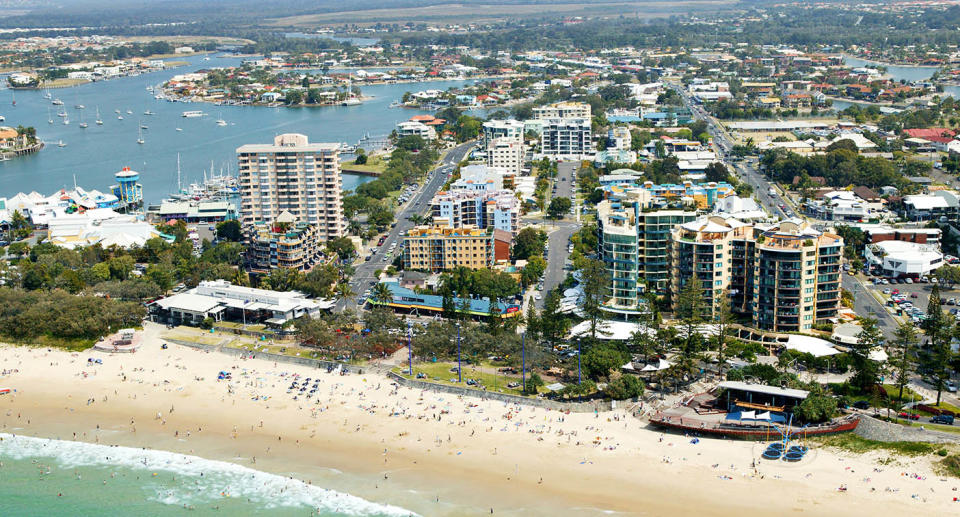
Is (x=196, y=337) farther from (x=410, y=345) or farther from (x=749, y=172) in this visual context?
(x=749, y=172)

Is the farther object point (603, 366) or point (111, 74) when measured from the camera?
point (111, 74)

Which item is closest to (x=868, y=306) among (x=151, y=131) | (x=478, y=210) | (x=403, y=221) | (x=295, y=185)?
(x=478, y=210)

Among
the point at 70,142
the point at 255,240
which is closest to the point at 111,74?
the point at 70,142

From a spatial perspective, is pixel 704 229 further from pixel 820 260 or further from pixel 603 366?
pixel 603 366

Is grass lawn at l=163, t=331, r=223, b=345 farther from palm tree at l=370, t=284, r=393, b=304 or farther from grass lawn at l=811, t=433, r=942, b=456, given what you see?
grass lawn at l=811, t=433, r=942, b=456

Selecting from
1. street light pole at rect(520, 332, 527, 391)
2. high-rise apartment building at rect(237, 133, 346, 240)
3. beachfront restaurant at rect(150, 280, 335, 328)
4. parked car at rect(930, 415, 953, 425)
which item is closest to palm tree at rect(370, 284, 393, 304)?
beachfront restaurant at rect(150, 280, 335, 328)

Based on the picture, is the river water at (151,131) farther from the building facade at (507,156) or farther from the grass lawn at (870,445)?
the grass lawn at (870,445)

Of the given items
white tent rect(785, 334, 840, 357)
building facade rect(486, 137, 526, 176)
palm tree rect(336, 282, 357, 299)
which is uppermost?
building facade rect(486, 137, 526, 176)
